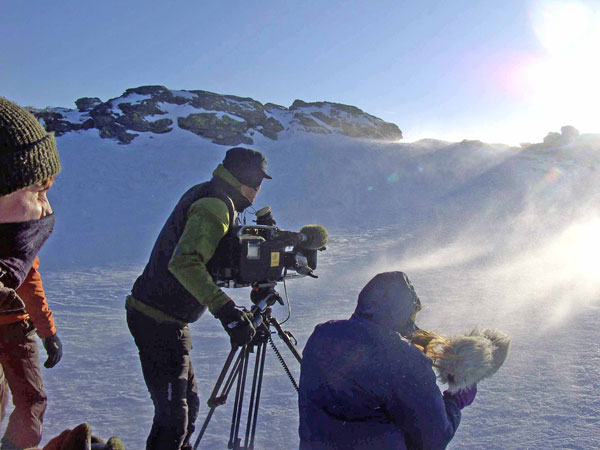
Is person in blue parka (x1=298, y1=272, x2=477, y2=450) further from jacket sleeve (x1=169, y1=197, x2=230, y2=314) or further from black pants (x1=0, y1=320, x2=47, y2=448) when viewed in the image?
black pants (x1=0, y1=320, x2=47, y2=448)

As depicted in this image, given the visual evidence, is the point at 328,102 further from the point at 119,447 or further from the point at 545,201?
the point at 119,447

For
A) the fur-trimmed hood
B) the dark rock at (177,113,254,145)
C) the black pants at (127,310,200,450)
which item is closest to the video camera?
the black pants at (127,310,200,450)

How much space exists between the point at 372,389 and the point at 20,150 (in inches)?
51.8

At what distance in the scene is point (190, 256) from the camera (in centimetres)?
214

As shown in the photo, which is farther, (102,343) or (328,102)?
(328,102)

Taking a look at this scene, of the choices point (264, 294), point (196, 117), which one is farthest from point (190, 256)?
point (196, 117)

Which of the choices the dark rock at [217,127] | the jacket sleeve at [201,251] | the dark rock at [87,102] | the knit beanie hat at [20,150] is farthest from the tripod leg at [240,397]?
the dark rock at [87,102]

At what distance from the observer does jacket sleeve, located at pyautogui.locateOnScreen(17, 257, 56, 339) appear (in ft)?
8.21

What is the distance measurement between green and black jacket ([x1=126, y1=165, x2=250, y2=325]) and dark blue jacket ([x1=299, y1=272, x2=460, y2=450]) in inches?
26.4

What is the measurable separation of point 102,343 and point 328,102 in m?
40.9

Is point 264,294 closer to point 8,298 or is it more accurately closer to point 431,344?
point 431,344

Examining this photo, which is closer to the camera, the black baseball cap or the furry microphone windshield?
the furry microphone windshield

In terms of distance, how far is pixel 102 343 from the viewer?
16.8 ft

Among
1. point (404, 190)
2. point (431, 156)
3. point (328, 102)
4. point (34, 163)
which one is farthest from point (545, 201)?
point (328, 102)
